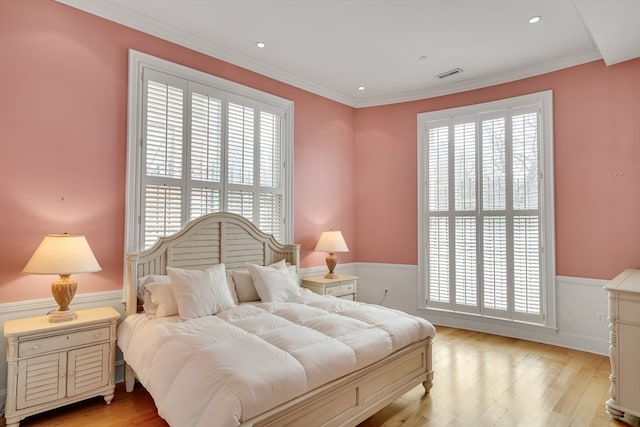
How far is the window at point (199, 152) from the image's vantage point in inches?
132

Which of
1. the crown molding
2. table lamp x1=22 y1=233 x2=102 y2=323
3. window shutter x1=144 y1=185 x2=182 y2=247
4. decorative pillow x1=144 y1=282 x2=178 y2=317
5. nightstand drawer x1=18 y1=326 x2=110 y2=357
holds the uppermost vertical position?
the crown molding

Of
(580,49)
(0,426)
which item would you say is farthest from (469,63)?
(0,426)

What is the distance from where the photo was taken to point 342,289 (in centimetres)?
458

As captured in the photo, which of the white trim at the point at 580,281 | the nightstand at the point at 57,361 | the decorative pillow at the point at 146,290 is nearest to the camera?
the nightstand at the point at 57,361

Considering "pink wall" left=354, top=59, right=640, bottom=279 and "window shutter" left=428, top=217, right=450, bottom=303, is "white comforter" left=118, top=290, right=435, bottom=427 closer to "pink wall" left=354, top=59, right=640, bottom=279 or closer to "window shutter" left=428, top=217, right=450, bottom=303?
"window shutter" left=428, top=217, right=450, bottom=303

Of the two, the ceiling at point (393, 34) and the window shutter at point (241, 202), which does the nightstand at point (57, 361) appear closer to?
the window shutter at point (241, 202)

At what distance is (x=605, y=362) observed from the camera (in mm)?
3615

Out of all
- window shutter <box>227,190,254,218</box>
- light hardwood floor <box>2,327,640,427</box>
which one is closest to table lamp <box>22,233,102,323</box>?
light hardwood floor <box>2,327,640,427</box>

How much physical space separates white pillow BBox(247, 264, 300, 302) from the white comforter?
0.26 m

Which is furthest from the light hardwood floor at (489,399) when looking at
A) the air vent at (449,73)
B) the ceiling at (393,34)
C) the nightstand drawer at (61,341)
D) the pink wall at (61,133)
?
the air vent at (449,73)

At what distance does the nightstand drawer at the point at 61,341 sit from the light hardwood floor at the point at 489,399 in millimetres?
522

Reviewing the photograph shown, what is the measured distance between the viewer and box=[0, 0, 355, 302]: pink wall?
8.95 ft

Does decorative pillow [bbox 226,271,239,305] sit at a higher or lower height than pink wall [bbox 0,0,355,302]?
lower

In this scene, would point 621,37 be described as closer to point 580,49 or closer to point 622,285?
point 580,49
